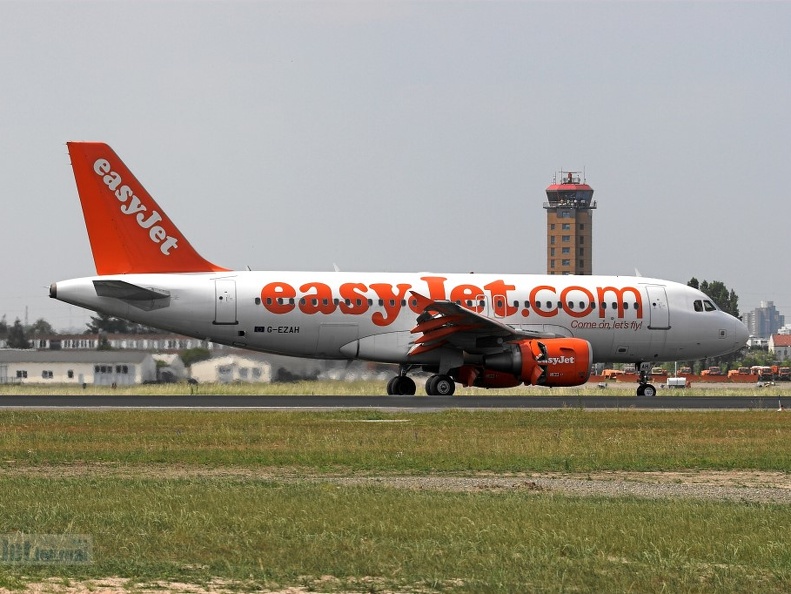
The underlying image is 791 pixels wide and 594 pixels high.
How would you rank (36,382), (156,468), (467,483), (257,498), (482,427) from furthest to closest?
1. (36,382)
2. (482,427)
3. (156,468)
4. (467,483)
5. (257,498)

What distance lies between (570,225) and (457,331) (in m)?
131

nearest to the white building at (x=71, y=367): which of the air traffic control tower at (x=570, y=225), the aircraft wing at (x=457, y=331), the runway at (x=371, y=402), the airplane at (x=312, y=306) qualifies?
the airplane at (x=312, y=306)

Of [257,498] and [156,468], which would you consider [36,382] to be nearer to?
[156,468]

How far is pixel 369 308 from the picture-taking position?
41.9 metres

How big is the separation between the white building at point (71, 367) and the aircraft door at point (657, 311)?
62.4 feet

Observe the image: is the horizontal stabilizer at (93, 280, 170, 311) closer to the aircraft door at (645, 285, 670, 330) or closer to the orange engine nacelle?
the orange engine nacelle

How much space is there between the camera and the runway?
113 feet

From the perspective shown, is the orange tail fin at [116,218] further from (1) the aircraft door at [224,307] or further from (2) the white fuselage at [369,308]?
(1) the aircraft door at [224,307]

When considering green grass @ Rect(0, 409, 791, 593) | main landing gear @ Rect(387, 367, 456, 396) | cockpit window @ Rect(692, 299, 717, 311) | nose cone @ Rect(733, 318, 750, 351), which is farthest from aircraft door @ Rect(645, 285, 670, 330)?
green grass @ Rect(0, 409, 791, 593)

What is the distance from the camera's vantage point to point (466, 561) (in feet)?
39.7

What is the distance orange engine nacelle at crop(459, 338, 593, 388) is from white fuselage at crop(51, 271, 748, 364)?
9.59 feet

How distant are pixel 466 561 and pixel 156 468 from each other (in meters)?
9.03

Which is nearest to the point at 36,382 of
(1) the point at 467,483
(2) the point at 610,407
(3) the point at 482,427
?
(2) the point at 610,407

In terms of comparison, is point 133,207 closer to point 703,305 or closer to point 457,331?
point 457,331
